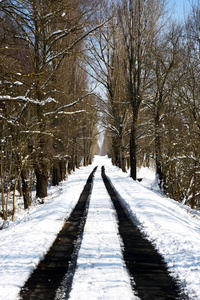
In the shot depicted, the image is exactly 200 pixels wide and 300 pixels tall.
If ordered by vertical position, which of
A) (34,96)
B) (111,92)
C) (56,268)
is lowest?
(56,268)

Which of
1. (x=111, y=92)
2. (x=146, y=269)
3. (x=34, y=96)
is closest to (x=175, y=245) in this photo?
(x=146, y=269)

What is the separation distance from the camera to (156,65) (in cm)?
1762

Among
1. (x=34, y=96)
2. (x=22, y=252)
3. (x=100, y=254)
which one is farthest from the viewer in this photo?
(x=34, y=96)

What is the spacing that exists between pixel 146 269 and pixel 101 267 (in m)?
0.79

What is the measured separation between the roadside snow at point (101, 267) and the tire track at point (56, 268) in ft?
0.55

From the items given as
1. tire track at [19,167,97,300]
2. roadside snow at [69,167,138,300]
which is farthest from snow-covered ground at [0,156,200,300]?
tire track at [19,167,97,300]

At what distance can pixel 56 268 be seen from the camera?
4215mm

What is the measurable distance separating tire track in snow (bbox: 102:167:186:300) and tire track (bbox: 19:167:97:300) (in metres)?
1.05

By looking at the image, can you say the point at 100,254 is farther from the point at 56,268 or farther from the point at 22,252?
the point at 22,252

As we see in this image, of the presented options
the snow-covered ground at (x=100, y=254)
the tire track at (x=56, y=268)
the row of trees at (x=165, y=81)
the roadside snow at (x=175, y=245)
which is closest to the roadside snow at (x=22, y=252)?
the snow-covered ground at (x=100, y=254)

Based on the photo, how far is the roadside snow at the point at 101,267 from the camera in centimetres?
333

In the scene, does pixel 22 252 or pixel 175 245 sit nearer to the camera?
pixel 22 252

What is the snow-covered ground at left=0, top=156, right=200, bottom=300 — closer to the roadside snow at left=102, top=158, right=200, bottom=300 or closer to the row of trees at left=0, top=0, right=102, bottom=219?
the roadside snow at left=102, top=158, right=200, bottom=300

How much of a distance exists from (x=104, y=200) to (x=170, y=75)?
1082 centimetres
